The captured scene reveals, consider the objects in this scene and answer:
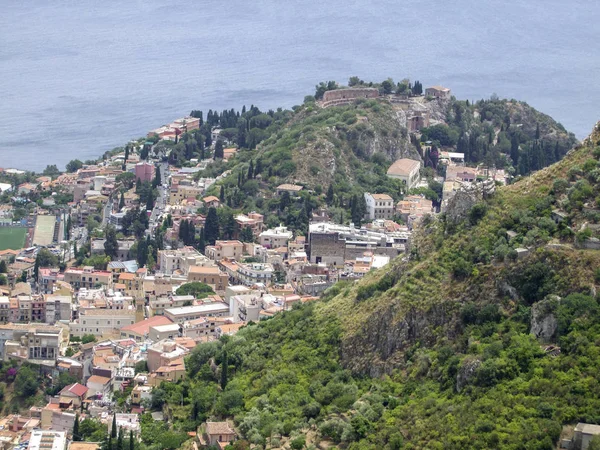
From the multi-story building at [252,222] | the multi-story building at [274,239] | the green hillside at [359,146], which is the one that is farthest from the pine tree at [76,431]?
the green hillside at [359,146]

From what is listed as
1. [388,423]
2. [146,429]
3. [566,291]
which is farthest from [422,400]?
[146,429]

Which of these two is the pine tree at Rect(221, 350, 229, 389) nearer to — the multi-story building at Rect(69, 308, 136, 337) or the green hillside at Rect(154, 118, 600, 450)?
the green hillside at Rect(154, 118, 600, 450)

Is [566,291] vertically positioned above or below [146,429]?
above

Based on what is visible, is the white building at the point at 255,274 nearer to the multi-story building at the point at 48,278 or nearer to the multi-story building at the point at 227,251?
the multi-story building at the point at 227,251

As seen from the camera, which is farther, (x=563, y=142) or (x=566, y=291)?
(x=563, y=142)

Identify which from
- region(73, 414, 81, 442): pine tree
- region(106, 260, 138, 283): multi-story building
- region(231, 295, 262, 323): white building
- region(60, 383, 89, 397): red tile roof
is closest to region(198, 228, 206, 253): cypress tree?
region(106, 260, 138, 283): multi-story building

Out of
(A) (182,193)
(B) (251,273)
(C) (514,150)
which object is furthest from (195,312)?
(C) (514,150)

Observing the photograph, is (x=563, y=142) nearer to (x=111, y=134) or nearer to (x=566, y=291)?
(x=111, y=134)
